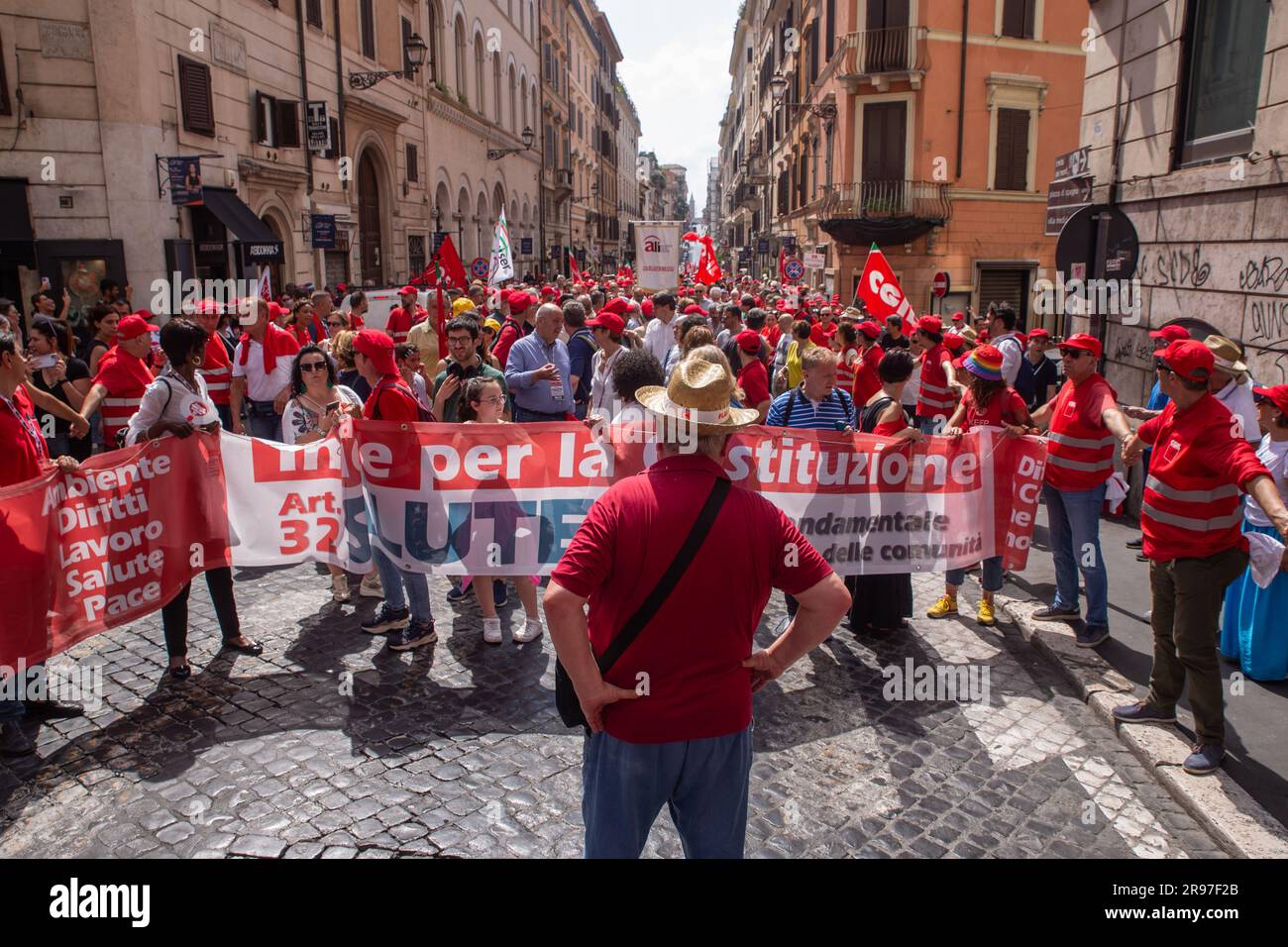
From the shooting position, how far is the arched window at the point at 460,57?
35.9 meters

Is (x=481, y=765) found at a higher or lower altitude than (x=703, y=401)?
lower

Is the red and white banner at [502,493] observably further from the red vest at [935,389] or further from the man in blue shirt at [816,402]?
the red vest at [935,389]

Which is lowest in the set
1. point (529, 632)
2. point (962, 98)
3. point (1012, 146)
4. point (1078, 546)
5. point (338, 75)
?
point (529, 632)

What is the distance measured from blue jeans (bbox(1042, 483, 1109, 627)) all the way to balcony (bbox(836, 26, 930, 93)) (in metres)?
24.5

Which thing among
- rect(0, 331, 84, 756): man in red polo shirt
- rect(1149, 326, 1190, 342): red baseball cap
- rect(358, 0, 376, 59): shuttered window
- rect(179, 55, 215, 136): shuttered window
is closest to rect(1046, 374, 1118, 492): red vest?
rect(1149, 326, 1190, 342): red baseball cap

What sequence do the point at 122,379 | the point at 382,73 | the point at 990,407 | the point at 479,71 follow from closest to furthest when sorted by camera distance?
the point at 990,407 → the point at 122,379 → the point at 382,73 → the point at 479,71

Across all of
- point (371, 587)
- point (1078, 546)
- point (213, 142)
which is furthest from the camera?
point (213, 142)

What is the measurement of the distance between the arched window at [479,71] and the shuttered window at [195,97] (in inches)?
928

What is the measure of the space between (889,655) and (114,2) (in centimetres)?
1582

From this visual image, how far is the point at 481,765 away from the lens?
4512 mm

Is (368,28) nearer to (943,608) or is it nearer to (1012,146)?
(1012,146)

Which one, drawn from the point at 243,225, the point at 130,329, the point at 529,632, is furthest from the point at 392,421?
the point at 243,225

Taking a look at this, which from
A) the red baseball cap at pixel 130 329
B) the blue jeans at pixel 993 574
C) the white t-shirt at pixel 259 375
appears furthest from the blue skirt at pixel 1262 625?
the white t-shirt at pixel 259 375

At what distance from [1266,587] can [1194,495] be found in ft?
4.00
